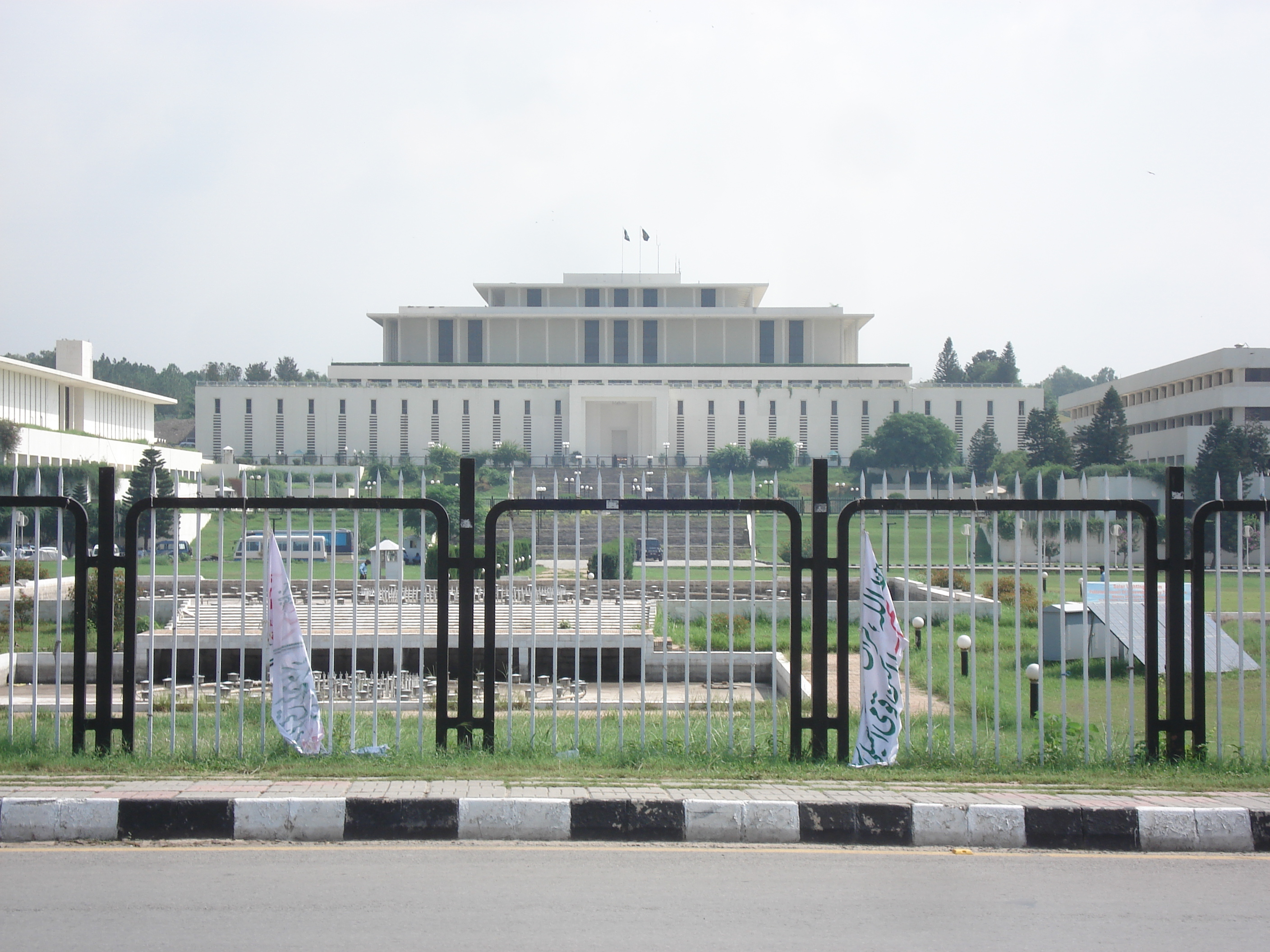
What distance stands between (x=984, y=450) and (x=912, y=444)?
6.42 meters

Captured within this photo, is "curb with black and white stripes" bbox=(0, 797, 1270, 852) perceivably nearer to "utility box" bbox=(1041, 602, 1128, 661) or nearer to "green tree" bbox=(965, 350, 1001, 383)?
"utility box" bbox=(1041, 602, 1128, 661)

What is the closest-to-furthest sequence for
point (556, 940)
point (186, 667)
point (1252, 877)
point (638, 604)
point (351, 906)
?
point (556, 940) → point (351, 906) → point (1252, 877) → point (186, 667) → point (638, 604)

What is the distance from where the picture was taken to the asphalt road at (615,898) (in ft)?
10.9

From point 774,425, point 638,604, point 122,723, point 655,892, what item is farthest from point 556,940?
point 774,425

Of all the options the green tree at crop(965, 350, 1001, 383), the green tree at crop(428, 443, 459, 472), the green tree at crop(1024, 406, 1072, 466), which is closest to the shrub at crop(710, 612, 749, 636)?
the green tree at crop(1024, 406, 1072, 466)

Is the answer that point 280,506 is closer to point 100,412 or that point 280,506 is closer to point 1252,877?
point 1252,877

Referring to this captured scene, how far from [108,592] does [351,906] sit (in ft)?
7.34

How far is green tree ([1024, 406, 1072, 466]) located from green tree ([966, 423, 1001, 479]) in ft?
13.1

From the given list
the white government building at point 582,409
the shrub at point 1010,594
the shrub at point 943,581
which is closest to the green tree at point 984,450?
the white government building at point 582,409

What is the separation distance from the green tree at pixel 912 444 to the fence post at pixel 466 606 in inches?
2238

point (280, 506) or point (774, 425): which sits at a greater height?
point (774, 425)

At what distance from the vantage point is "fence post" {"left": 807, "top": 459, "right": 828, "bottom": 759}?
5.12 meters

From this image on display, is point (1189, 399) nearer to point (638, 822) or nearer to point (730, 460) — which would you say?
point (730, 460)

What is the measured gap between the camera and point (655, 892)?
373 cm
